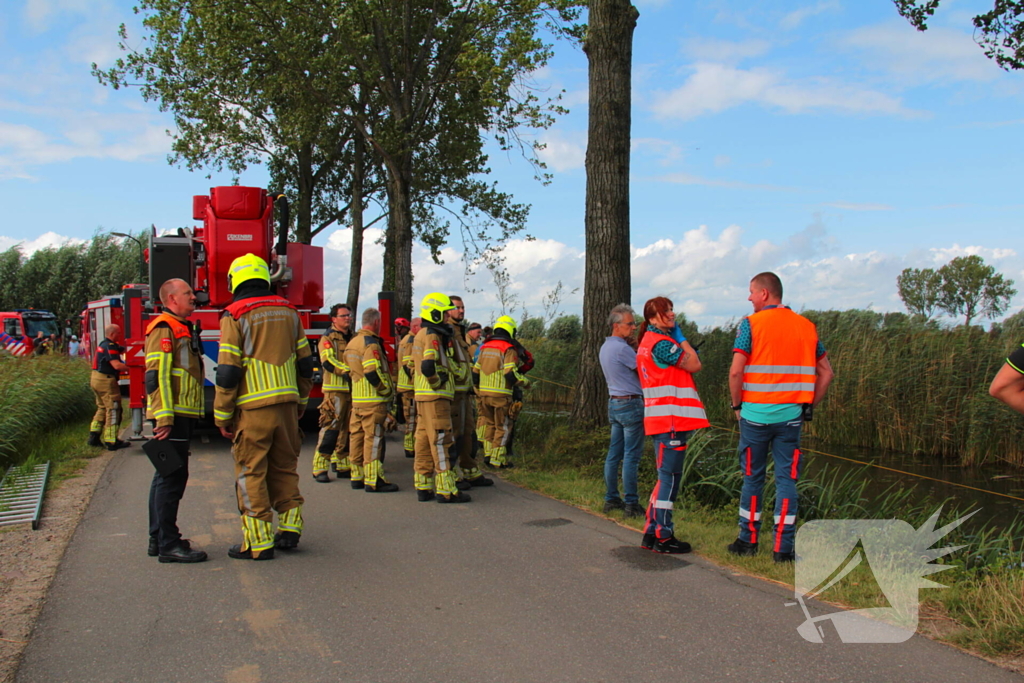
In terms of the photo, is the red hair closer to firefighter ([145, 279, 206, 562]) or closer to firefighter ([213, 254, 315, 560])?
firefighter ([213, 254, 315, 560])

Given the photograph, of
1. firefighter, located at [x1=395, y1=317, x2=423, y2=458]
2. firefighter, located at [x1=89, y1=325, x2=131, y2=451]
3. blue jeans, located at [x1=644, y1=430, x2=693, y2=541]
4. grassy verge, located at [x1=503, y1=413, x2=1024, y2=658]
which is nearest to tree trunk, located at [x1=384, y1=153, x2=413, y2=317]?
grassy verge, located at [x1=503, y1=413, x2=1024, y2=658]

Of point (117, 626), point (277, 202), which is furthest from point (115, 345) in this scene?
point (117, 626)

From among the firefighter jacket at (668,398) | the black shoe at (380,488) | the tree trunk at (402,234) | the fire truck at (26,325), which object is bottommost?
the black shoe at (380,488)

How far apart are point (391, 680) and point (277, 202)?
10328 millimetres

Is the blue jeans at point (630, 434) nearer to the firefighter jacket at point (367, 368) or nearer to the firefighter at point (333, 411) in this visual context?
the firefighter jacket at point (367, 368)

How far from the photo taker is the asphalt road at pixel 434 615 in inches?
149

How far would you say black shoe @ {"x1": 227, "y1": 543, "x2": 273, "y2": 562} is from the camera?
18.2 feet

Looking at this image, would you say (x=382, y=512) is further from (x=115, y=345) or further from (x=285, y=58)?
(x=285, y=58)

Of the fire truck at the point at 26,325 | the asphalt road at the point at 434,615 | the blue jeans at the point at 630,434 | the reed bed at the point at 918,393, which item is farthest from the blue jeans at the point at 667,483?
the fire truck at the point at 26,325

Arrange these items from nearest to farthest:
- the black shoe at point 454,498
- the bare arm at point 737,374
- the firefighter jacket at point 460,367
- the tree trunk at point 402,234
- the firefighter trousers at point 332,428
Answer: the bare arm at point 737,374, the black shoe at point 454,498, the firefighter jacket at point 460,367, the firefighter trousers at point 332,428, the tree trunk at point 402,234

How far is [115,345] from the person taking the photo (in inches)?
437

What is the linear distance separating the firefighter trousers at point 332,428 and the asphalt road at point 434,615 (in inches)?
82.3

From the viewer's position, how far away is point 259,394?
17.7 feet

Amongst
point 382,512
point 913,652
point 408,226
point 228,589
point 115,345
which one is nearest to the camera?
point 913,652
